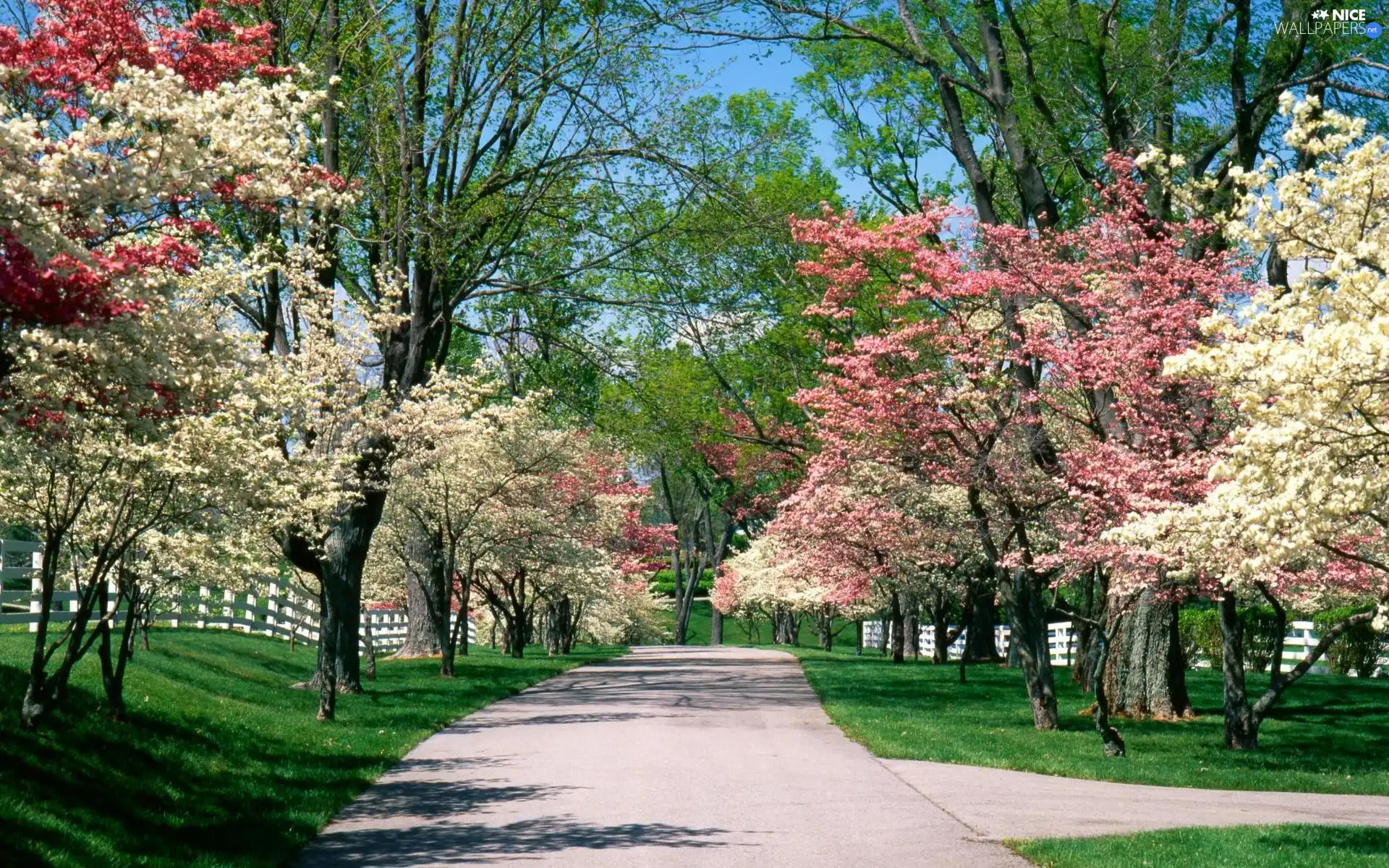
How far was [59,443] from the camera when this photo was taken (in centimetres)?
814

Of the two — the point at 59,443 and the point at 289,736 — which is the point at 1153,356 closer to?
the point at 289,736

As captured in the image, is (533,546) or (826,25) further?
(533,546)

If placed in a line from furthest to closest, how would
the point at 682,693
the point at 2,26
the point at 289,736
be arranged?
the point at 682,693, the point at 289,736, the point at 2,26

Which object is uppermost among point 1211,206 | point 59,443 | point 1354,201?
point 1211,206

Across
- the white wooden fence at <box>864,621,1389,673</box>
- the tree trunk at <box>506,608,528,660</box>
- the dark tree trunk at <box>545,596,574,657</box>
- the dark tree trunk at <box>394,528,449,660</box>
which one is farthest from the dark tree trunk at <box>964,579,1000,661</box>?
the dark tree trunk at <box>394,528,449,660</box>

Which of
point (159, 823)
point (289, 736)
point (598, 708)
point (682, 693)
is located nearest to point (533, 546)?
point (682, 693)

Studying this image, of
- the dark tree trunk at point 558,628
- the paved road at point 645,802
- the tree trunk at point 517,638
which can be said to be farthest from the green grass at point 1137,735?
the dark tree trunk at point 558,628

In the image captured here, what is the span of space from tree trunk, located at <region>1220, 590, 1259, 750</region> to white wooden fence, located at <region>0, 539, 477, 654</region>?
12.1 meters

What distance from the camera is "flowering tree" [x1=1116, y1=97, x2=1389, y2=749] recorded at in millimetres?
6531

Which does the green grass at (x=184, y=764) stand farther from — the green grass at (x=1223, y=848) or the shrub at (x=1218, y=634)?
the shrub at (x=1218, y=634)

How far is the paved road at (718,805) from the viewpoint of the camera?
321 inches

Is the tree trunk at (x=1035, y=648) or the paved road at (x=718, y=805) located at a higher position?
the tree trunk at (x=1035, y=648)

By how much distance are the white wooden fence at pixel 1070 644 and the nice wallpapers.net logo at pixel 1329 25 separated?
867 centimetres

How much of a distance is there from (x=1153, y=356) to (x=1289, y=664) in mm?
22689
